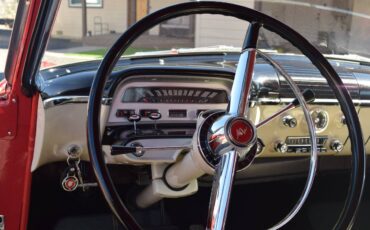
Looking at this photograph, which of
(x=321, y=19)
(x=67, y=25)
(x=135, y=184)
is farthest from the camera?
(x=135, y=184)

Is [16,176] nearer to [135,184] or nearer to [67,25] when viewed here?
[67,25]

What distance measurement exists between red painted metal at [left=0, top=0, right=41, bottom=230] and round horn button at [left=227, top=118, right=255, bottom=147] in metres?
0.65

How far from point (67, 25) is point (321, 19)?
1.09 metres

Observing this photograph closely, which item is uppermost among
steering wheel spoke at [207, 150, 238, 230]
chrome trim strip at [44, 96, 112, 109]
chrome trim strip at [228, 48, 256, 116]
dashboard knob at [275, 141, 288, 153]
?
chrome trim strip at [228, 48, 256, 116]

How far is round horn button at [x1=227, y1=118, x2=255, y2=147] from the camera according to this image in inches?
47.1

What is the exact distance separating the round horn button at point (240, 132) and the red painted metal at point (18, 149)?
653 mm

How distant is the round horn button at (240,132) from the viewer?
3.92 feet

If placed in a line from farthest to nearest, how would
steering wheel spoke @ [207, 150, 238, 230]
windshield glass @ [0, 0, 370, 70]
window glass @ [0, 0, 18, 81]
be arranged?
windshield glass @ [0, 0, 370, 70] < window glass @ [0, 0, 18, 81] < steering wheel spoke @ [207, 150, 238, 230]

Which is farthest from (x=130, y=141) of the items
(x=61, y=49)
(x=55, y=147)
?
(x=61, y=49)

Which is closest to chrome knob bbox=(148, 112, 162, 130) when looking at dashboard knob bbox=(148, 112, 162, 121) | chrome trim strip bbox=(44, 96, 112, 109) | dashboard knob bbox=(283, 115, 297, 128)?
dashboard knob bbox=(148, 112, 162, 121)

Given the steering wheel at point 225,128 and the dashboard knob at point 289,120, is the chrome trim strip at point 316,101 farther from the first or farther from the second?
the steering wheel at point 225,128

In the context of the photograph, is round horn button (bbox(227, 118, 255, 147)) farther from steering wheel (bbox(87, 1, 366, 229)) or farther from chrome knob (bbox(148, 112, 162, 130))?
chrome knob (bbox(148, 112, 162, 130))

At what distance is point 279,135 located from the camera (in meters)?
2.15

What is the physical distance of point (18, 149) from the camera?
152 cm
